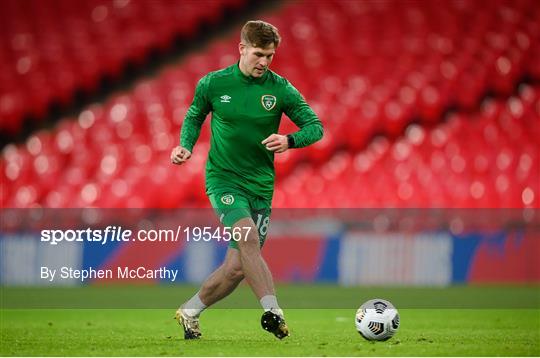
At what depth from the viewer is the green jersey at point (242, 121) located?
18.8 feet

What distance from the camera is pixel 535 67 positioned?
571 inches

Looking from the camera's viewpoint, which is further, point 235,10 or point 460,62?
point 235,10

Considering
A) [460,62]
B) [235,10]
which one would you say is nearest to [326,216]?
[460,62]

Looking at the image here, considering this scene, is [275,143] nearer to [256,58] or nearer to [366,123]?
[256,58]

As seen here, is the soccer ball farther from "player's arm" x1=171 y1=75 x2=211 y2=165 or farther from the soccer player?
"player's arm" x1=171 y1=75 x2=211 y2=165

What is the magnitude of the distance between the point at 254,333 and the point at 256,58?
81.5 inches

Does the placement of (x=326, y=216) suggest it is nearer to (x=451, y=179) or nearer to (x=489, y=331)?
(x=451, y=179)

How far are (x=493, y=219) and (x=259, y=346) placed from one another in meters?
6.51

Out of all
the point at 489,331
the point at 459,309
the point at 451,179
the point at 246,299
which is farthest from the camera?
the point at 451,179

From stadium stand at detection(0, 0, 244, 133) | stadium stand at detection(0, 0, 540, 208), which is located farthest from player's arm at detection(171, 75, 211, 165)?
stadium stand at detection(0, 0, 244, 133)

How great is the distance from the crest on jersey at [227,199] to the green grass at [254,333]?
879 millimetres

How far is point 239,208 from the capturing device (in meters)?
5.57

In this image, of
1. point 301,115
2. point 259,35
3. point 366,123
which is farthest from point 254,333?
point 366,123

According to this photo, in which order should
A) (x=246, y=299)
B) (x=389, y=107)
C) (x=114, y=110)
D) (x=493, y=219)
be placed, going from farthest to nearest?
(x=114, y=110), (x=389, y=107), (x=493, y=219), (x=246, y=299)
